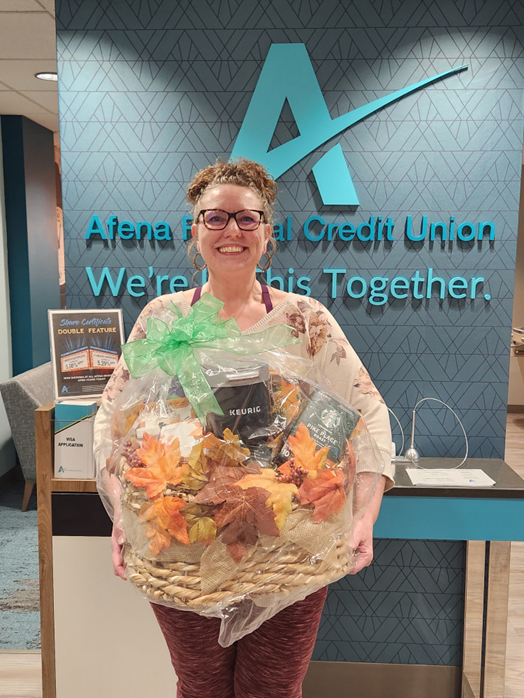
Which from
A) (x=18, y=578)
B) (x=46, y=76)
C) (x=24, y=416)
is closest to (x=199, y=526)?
(x=18, y=578)

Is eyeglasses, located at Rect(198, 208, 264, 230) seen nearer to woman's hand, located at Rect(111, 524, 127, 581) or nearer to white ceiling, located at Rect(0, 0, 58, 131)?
woman's hand, located at Rect(111, 524, 127, 581)

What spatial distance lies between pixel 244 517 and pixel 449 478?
1.48 meters

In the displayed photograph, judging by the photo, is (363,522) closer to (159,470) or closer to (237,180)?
(159,470)

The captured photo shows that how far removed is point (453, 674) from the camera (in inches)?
93.8

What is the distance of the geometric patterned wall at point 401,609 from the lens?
2.38 m

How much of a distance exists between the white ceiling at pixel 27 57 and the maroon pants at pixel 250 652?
2857 mm

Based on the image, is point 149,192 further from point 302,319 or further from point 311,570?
point 311,570

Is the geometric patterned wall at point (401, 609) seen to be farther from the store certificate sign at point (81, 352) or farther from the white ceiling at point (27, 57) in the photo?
the white ceiling at point (27, 57)

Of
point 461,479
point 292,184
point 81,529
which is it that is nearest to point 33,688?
point 81,529

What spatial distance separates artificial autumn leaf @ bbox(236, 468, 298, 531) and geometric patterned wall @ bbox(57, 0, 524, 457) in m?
1.52

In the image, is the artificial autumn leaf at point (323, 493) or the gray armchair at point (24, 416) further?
the gray armchair at point (24, 416)

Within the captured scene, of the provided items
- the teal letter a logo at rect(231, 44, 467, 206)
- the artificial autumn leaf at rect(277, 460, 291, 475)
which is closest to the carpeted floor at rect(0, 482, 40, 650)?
the artificial autumn leaf at rect(277, 460, 291, 475)

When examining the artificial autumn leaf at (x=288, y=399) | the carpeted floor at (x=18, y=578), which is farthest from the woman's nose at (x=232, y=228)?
the carpeted floor at (x=18, y=578)

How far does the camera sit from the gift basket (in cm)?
84
